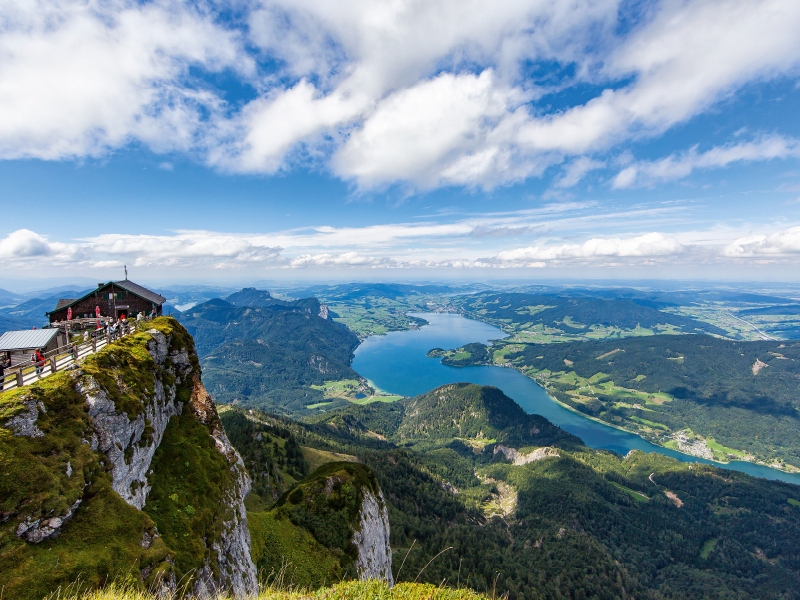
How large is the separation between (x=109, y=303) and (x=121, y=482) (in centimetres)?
3025

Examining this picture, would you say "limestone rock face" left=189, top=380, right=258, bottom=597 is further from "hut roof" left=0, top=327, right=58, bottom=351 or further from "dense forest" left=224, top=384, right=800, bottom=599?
"dense forest" left=224, top=384, right=800, bottom=599

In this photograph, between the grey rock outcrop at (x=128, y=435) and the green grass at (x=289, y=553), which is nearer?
the grey rock outcrop at (x=128, y=435)

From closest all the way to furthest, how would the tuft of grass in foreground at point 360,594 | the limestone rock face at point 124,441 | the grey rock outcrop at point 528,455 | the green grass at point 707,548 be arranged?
1. the tuft of grass in foreground at point 360,594
2. the limestone rock face at point 124,441
3. the green grass at point 707,548
4. the grey rock outcrop at point 528,455

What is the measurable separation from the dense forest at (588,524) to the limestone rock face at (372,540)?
20.0 meters

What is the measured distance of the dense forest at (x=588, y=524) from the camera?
84.3 metres

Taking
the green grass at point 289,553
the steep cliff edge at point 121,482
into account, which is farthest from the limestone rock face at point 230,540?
the green grass at point 289,553

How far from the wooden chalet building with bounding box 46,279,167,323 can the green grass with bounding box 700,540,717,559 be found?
20203 cm

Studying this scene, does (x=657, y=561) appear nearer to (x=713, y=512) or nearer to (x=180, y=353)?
(x=713, y=512)

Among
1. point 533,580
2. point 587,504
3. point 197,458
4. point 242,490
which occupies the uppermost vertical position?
point 197,458

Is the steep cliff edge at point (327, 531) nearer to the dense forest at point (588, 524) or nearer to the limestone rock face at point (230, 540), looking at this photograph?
the limestone rock face at point (230, 540)

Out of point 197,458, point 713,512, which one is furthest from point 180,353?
point 713,512

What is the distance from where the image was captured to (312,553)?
3312 centimetres

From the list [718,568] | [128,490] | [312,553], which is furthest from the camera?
[718,568]

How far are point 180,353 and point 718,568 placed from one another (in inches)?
7637
